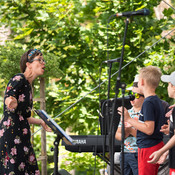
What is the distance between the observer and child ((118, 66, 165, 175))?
2.51 metres

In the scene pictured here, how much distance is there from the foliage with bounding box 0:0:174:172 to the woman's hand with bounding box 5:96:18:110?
2.46m

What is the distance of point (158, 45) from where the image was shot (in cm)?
551

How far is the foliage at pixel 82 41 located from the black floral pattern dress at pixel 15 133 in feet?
7.61

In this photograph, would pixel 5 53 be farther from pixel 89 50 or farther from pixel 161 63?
pixel 161 63

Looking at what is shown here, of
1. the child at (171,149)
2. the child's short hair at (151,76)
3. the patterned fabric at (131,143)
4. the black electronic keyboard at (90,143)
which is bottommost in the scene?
the black electronic keyboard at (90,143)

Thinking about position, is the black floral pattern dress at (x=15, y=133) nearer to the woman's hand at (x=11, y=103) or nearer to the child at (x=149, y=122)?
the woman's hand at (x=11, y=103)

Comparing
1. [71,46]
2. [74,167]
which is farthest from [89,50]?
[74,167]

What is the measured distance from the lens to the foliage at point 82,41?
521 centimetres

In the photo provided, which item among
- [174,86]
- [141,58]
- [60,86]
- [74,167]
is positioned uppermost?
[174,86]

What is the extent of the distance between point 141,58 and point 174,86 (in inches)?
120

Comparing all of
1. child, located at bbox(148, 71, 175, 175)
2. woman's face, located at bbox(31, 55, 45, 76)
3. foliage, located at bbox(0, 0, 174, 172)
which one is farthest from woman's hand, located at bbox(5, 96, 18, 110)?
foliage, located at bbox(0, 0, 174, 172)

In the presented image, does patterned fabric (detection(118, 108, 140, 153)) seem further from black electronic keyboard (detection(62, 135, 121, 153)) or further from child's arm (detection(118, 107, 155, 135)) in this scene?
Answer: child's arm (detection(118, 107, 155, 135))

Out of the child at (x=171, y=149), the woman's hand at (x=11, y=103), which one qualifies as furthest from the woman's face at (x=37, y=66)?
the child at (x=171, y=149)

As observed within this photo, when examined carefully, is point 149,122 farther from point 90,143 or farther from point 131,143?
point 90,143
